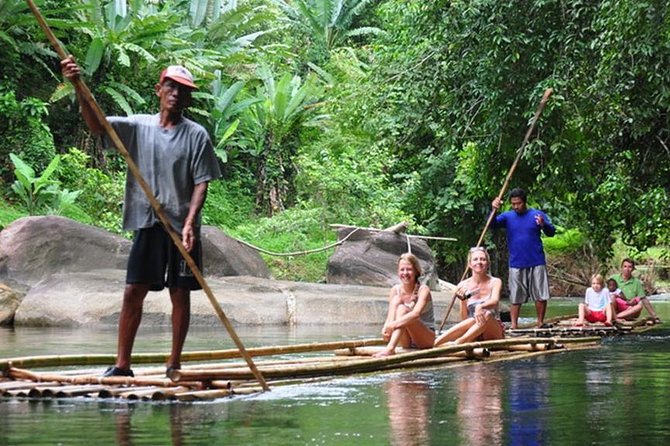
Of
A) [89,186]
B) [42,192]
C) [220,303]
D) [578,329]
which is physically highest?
[89,186]

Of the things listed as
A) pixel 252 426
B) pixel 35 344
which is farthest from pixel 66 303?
pixel 252 426

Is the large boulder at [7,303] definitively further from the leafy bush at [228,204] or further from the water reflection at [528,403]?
the leafy bush at [228,204]

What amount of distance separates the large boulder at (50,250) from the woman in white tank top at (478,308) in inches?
383

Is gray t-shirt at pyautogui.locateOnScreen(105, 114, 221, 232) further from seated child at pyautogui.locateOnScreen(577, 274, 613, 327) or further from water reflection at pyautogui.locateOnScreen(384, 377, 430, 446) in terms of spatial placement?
seated child at pyautogui.locateOnScreen(577, 274, 613, 327)

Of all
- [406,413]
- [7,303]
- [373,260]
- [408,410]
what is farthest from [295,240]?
[406,413]

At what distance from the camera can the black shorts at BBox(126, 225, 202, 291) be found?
8438 millimetres

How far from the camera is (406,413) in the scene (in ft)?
23.5

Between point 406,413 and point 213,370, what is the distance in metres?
1.70

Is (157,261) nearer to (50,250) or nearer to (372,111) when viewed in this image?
(372,111)

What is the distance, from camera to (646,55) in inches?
565

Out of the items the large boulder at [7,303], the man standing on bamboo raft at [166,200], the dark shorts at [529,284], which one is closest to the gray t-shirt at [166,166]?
the man standing on bamboo raft at [166,200]

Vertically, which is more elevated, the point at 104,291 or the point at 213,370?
the point at 104,291

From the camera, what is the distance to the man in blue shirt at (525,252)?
15.7 m

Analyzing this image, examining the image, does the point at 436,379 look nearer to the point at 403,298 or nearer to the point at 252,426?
the point at 403,298
